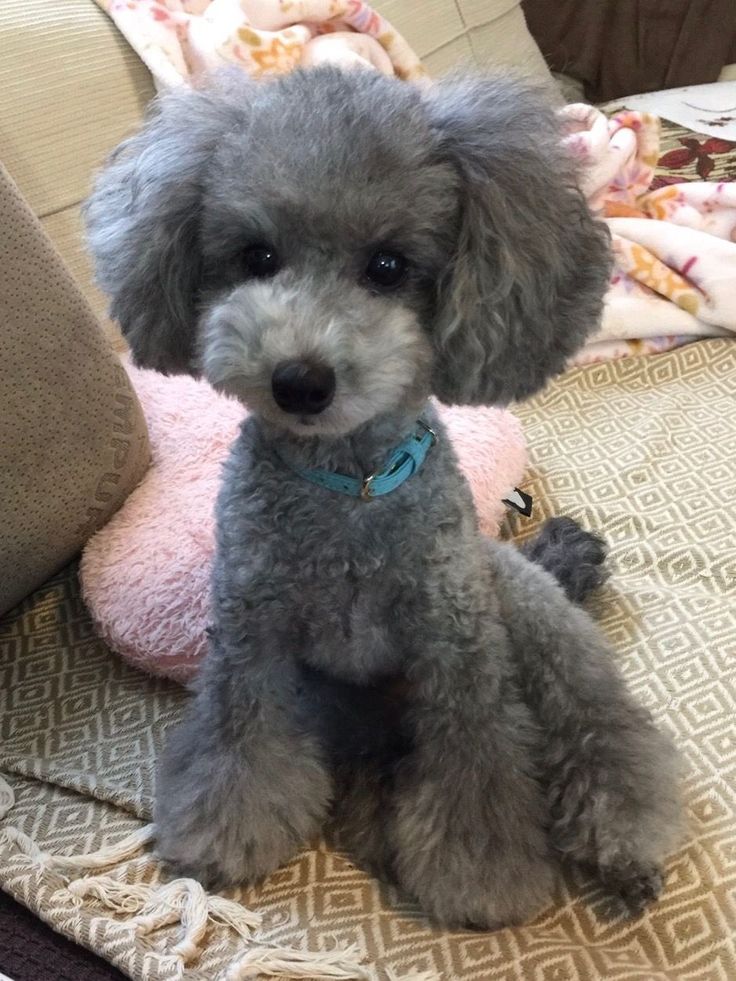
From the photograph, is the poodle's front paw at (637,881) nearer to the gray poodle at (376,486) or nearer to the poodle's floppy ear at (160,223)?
the gray poodle at (376,486)

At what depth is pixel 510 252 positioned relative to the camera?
0.78 meters

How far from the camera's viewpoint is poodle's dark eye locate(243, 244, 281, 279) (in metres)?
0.82

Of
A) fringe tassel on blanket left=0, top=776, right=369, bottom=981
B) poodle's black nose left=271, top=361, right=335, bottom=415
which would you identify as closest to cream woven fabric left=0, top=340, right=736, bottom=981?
fringe tassel on blanket left=0, top=776, right=369, bottom=981

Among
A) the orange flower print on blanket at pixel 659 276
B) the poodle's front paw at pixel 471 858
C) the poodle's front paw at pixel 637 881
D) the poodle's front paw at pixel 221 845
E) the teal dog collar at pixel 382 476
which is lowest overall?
the orange flower print on blanket at pixel 659 276

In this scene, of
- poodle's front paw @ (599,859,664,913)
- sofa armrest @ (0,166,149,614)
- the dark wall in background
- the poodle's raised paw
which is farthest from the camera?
the dark wall in background

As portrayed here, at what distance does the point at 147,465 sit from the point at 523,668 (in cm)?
59

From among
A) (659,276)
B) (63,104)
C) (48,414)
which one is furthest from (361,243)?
(659,276)

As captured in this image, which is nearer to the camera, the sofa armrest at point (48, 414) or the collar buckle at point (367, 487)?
the collar buckle at point (367, 487)

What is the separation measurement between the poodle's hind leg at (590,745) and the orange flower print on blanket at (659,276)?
0.85 meters

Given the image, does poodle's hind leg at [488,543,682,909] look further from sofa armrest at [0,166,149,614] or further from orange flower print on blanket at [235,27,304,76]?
orange flower print on blanket at [235,27,304,76]

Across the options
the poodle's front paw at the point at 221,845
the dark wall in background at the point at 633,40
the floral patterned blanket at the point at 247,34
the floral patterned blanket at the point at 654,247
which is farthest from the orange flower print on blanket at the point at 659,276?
the poodle's front paw at the point at 221,845

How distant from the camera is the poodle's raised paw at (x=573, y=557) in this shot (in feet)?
3.84

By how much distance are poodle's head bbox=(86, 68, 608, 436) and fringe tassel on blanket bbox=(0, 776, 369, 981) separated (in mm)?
432

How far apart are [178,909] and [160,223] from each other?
1.98 ft
